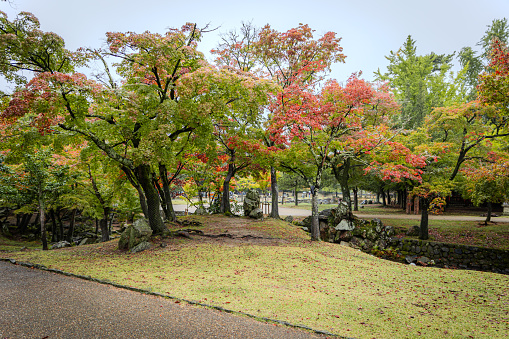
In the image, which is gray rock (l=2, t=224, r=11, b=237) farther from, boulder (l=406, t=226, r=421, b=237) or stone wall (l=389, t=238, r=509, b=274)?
boulder (l=406, t=226, r=421, b=237)

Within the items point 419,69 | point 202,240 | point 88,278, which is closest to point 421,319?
point 88,278

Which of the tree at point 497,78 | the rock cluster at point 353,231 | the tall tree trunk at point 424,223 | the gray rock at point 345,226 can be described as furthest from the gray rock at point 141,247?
the tall tree trunk at point 424,223

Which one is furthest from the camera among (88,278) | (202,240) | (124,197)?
(124,197)

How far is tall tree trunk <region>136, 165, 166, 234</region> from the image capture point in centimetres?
1062

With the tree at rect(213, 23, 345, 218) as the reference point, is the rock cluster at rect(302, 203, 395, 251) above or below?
below

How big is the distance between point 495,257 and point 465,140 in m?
6.02

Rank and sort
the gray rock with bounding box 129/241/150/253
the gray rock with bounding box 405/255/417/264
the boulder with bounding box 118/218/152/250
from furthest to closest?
the gray rock with bounding box 405/255/417/264
the boulder with bounding box 118/218/152/250
the gray rock with bounding box 129/241/150/253

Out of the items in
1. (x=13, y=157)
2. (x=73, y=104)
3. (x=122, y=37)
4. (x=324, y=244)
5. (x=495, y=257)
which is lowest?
(x=495, y=257)

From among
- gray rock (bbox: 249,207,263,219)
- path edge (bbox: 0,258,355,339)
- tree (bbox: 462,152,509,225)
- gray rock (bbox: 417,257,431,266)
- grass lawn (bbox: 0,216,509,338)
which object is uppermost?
tree (bbox: 462,152,509,225)

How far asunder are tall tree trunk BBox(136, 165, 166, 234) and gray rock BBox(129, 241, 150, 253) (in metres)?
1.32

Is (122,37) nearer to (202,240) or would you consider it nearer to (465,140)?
(202,240)

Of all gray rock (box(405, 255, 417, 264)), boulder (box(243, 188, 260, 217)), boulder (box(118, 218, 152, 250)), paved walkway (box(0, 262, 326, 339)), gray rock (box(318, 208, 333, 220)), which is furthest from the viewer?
boulder (box(243, 188, 260, 217))

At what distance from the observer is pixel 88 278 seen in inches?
259

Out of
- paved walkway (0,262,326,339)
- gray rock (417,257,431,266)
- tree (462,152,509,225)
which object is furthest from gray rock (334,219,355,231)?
paved walkway (0,262,326,339)
